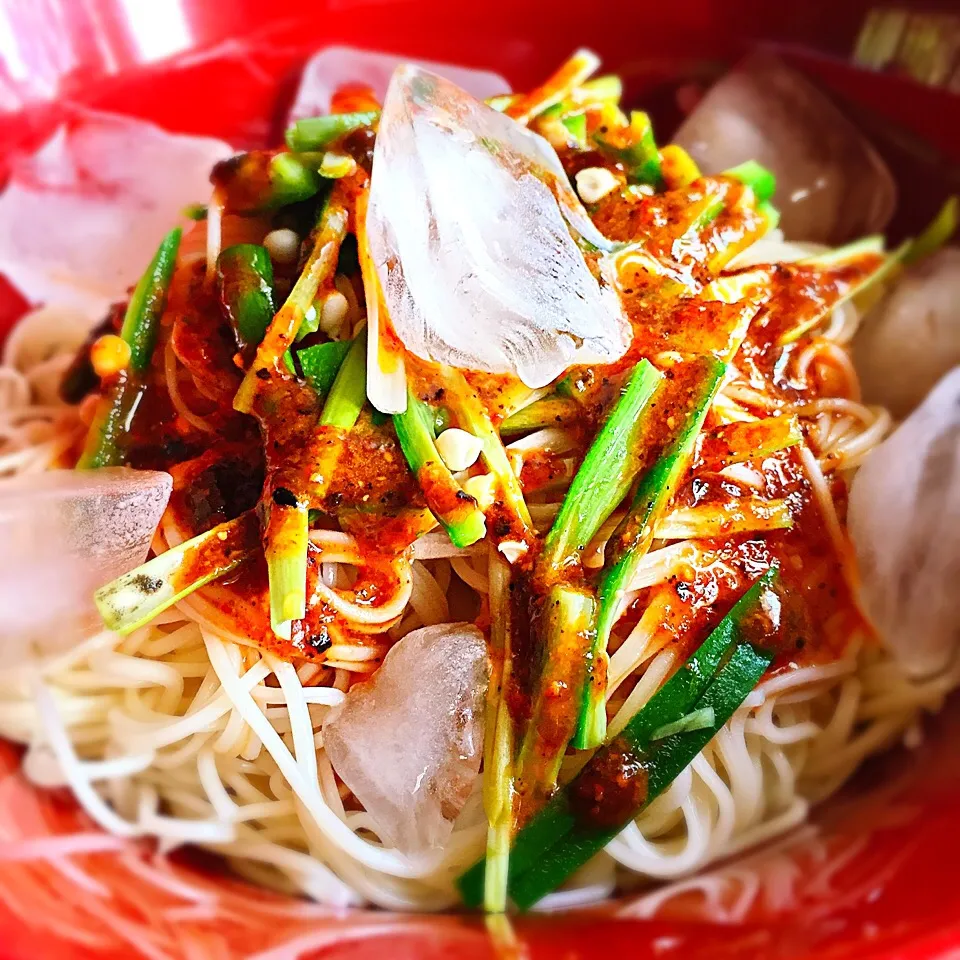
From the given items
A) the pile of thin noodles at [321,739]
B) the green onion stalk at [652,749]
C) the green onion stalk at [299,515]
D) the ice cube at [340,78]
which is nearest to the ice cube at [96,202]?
the ice cube at [340,78]

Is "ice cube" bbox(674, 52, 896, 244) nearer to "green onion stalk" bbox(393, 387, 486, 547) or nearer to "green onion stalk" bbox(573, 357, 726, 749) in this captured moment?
"green onion stalk" bbox(573, 357, 726, 749)

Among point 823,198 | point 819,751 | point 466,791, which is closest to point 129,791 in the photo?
point 466,791

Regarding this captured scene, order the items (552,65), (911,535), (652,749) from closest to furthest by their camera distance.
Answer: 1. (652,749)
2. (911,535)
3. (552,65)

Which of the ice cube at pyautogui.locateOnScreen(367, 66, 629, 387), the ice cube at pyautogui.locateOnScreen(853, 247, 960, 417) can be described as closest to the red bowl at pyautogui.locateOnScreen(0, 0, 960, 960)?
the ice cube at pyautogui.locateOnScreen(853, 247, 960, 417)

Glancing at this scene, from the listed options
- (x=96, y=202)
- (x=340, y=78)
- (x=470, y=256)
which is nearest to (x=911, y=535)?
(x=470, y=256)

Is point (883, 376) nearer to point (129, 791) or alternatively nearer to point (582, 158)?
point (582, 158)

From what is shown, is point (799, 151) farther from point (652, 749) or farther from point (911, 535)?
point (652, 749)

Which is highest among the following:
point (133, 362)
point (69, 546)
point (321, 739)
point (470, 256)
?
point (470, 256)
